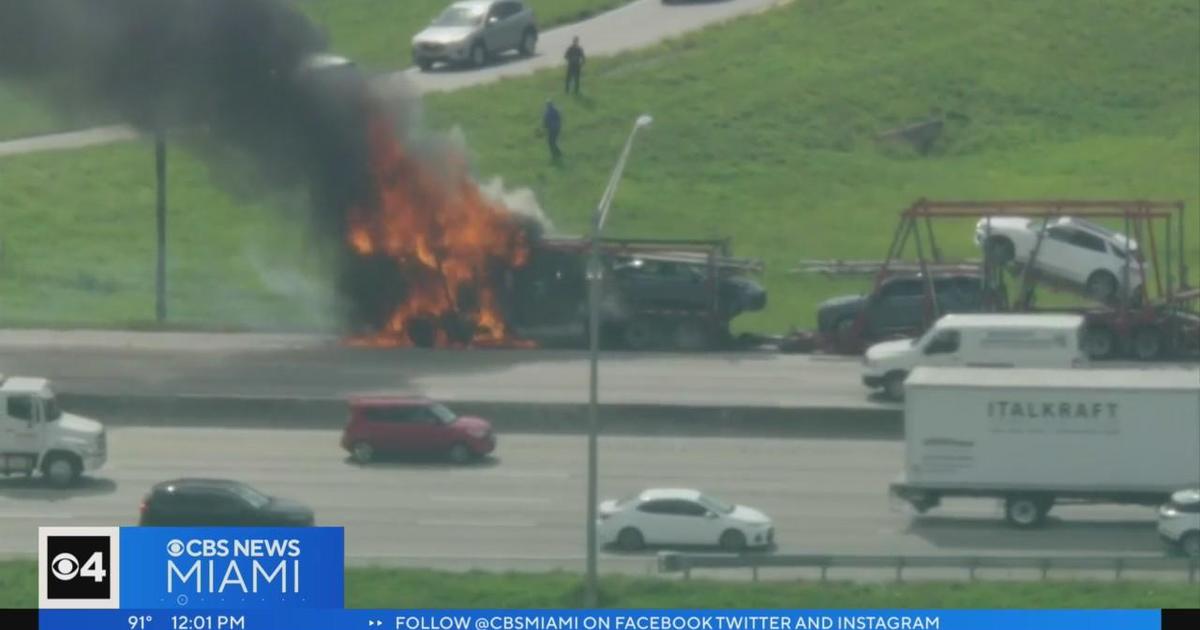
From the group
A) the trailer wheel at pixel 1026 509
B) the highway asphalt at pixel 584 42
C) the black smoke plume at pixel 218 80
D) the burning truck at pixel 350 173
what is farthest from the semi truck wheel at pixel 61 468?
the highway asphalt at pixel 584 42

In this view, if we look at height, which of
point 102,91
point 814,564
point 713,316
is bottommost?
Answer: point 814,564

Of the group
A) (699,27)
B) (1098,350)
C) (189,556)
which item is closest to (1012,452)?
(1098,350)

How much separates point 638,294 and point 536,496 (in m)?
9.43

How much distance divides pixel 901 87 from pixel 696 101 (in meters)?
4.85

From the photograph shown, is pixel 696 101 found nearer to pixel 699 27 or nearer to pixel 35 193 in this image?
pixel 699 27

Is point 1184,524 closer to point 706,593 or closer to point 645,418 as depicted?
point 706,593

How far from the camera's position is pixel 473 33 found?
60.5 metres

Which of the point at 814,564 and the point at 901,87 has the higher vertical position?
the point at 901,87

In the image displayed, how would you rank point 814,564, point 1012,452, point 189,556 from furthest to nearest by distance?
point 1012,452 → point 814,564 → point 189,556

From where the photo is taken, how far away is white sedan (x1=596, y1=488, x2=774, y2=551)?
98.4 feet

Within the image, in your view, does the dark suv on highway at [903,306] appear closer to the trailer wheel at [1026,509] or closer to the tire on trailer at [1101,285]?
the tire on trailer at [1101,285]

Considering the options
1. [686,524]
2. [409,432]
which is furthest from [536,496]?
[686,524]

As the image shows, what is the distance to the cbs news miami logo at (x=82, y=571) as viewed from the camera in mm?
22562

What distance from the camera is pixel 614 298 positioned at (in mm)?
41812
